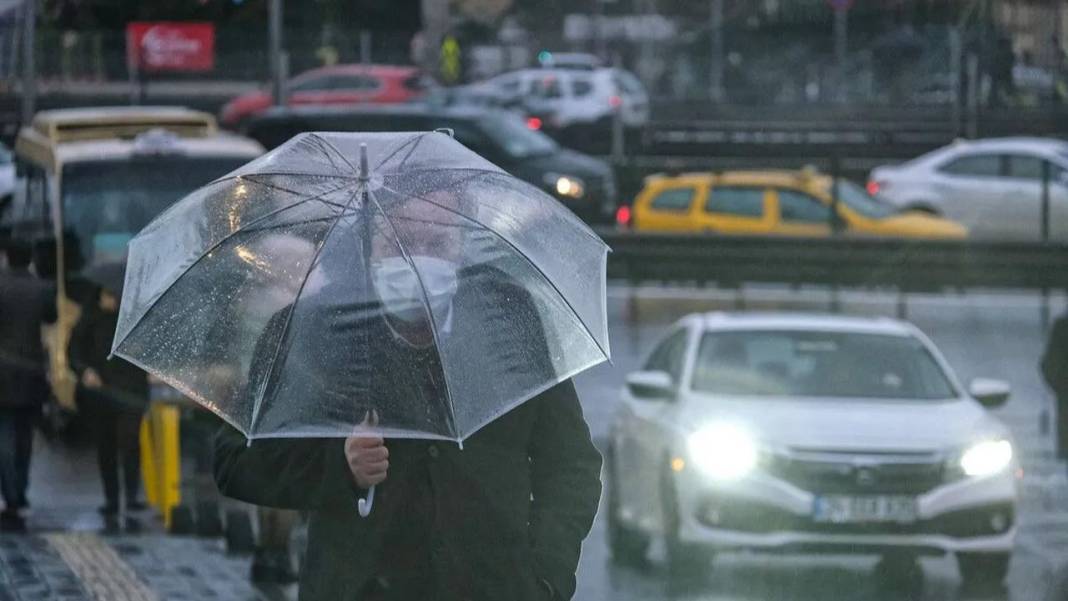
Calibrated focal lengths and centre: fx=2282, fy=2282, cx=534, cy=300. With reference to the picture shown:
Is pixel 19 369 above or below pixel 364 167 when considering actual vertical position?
below

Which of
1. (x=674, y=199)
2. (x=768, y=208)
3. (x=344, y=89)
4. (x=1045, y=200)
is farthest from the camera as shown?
(x=344, y=89)

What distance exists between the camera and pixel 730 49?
45.9 metres

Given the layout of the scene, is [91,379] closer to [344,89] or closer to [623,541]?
[623,541]

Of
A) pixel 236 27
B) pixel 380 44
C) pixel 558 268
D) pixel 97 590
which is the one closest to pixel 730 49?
pixel 380 44

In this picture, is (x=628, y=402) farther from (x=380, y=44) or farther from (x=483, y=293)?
(x=380, y=44)

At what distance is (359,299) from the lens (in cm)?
430

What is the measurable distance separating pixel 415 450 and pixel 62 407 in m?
13.0

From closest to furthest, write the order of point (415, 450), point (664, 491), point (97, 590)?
point (415, 450) → point (97, 590) → point (664, 491)

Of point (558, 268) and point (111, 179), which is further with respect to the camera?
point (111, 179)

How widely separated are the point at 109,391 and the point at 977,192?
64.1ft

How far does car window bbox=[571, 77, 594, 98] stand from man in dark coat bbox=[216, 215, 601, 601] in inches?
1472

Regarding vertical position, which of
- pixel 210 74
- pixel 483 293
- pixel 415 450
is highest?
pixel 483 293

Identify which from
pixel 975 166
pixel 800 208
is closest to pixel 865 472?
pixel 800 208

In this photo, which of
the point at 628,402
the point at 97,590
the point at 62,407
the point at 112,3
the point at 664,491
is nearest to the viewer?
the point at 97,590
